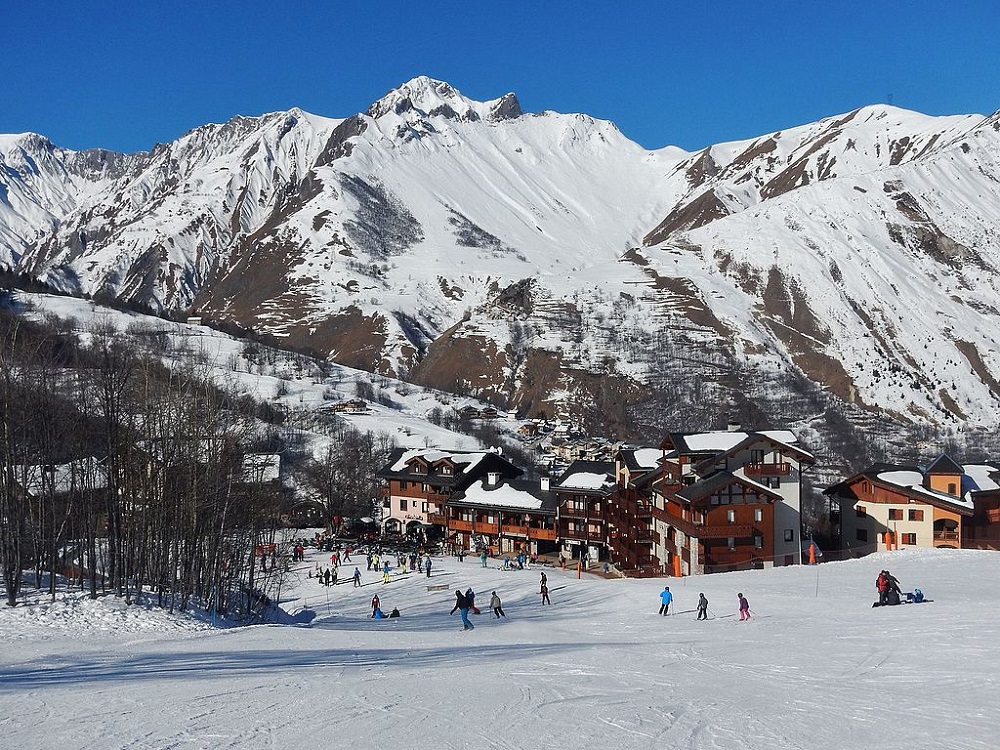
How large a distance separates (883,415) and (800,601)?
142429mm

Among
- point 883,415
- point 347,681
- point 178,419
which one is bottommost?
point 347,681

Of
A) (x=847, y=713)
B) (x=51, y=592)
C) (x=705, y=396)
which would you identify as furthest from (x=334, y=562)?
(x=705, y=396)

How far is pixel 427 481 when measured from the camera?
7638cm

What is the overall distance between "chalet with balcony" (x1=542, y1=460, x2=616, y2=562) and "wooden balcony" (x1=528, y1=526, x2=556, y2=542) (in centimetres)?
59

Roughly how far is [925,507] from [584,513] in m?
20.5

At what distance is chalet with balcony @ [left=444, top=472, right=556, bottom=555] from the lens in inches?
2527

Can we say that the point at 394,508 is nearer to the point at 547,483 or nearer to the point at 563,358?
the point at 547,483

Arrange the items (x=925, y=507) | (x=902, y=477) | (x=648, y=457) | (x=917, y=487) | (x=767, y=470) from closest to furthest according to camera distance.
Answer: (x=925, y=507)
(x=767, y=470)
(x=917, y=487)
(x=902, y=477)
(x=648, y=457)

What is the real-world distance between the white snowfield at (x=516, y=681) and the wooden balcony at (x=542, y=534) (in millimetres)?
32077

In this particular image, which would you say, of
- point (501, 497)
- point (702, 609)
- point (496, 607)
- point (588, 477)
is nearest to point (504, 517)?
point (501, 497)

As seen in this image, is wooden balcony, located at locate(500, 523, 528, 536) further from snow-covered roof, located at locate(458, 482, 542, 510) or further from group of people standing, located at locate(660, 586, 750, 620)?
group of people standing, located at locate(660, 586, 750, 620)

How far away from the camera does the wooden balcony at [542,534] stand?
2501 inches

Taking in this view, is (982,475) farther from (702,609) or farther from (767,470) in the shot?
(702,609)

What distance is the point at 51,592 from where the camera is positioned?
28391 mm
